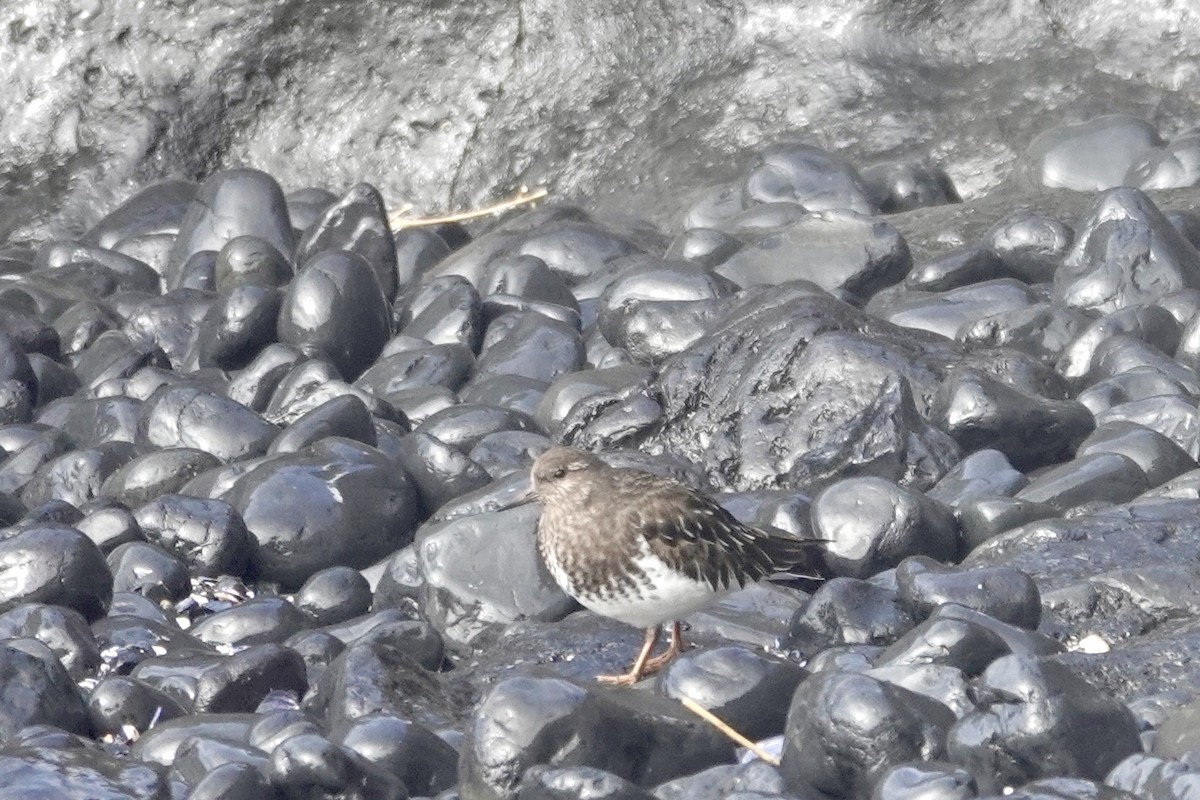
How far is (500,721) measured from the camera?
3.54 meters

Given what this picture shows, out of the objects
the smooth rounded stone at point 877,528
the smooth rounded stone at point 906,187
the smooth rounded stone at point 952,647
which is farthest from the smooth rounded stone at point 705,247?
the smooth rounded stone at point 952,647

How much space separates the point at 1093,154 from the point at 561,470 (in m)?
4.74

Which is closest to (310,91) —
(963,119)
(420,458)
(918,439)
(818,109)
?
(818,109)

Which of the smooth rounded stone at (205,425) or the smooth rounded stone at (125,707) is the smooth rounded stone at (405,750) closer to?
the smooth rounded stone at (125,707)

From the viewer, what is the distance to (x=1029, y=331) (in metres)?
6.57

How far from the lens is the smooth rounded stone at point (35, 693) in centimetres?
416

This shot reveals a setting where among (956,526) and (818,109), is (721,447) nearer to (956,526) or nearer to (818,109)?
(956,526)

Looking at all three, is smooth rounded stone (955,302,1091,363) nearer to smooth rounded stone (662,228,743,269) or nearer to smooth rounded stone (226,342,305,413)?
smooth rounded stone (662,228,743,269)

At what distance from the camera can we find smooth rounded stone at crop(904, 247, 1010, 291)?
7.21 m

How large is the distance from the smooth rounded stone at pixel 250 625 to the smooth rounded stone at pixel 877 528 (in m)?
1.57

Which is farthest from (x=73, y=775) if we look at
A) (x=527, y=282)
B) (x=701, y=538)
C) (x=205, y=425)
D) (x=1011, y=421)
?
(x=527, y=282)

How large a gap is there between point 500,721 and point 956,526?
2.00 m

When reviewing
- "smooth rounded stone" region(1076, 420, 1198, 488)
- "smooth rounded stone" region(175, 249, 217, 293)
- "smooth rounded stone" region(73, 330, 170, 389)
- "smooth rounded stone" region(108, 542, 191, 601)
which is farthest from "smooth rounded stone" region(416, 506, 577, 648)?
"smooth rounded stone" region(175, 249, 217, 293)

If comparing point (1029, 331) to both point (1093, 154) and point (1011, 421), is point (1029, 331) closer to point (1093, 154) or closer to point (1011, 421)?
point (1011, 421)
